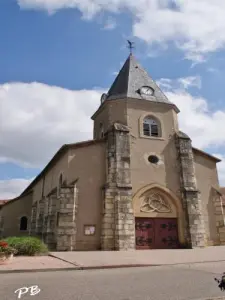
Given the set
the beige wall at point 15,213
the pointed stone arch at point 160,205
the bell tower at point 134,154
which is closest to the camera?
the bell tower at point 134,154

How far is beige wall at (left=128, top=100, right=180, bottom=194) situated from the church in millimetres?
66

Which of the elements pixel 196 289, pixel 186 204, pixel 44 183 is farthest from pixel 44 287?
pixel 44 183

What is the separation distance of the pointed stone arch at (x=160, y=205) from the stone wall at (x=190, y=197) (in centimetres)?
38

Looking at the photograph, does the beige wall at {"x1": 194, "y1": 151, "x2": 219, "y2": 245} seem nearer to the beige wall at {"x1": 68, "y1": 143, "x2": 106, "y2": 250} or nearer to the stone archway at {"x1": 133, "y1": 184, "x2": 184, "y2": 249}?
the stone archway at {"x1": 133, "y1": 184, "x2": 184, "y2": 249}

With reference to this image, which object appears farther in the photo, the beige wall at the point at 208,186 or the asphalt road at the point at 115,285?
the beige wall at the point at 208,186

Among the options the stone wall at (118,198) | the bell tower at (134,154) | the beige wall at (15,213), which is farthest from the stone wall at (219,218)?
the beige wall at (15,213)

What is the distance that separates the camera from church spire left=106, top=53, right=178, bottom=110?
789 inches

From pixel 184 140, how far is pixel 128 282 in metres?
13.7

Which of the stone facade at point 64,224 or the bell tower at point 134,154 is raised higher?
the bell tower at point 134,154

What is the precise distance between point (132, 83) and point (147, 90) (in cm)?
134

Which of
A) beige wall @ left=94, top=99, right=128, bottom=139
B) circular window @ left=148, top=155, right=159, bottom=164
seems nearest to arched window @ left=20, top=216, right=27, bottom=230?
beige wall @ left=94, top=99, right=128, bottom=139

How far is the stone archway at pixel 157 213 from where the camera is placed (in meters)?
16.3

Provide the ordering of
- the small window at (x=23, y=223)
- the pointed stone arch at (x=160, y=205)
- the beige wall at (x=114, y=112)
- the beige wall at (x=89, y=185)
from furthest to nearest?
the small window at (x=23, y=223) < the beige wall at (x=114, y=112) < the pointed stone arch at (x=160, y=205) < the beige wall at (x=89, y=185)

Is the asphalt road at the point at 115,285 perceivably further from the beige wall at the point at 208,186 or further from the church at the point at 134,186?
the beige wall at the point at 208,186
